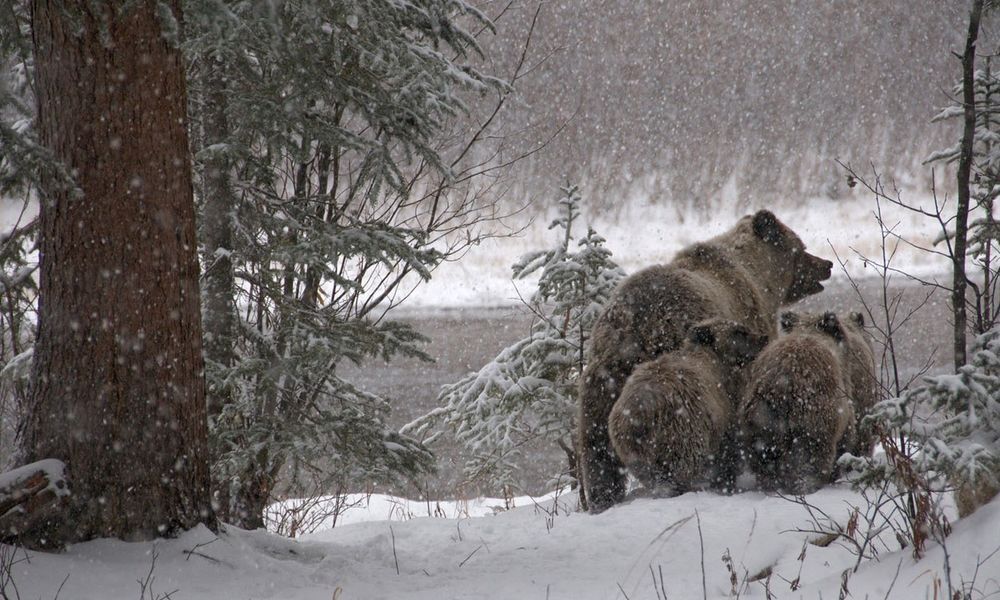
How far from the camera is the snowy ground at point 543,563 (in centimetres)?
341

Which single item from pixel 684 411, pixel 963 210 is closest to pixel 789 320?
pixel 684 411

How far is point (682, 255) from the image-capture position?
23.9 feet

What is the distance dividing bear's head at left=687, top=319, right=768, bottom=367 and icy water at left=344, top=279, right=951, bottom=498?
4590 millimetres

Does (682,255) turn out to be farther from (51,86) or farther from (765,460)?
(51,86)

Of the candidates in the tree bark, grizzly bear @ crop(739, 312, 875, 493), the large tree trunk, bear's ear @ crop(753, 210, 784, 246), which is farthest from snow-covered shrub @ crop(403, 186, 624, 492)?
the large tree trunk

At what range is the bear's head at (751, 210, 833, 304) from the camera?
7887mm

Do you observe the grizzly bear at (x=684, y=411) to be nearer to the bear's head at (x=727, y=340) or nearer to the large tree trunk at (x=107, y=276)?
the bear's head at (x=727, y=340)

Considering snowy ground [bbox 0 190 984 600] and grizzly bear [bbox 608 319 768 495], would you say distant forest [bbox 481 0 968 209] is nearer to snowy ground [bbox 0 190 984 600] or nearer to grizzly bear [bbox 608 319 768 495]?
grizzly bear [bbox 608 319 768 495]

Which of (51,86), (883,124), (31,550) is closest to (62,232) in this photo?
(51,86)

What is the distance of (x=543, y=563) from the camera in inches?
171

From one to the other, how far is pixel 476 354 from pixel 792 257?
9.19 meters

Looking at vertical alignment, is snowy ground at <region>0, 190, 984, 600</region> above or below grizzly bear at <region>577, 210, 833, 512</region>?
below

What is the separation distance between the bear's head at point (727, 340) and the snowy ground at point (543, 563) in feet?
3.69

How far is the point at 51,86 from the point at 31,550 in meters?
2.11
